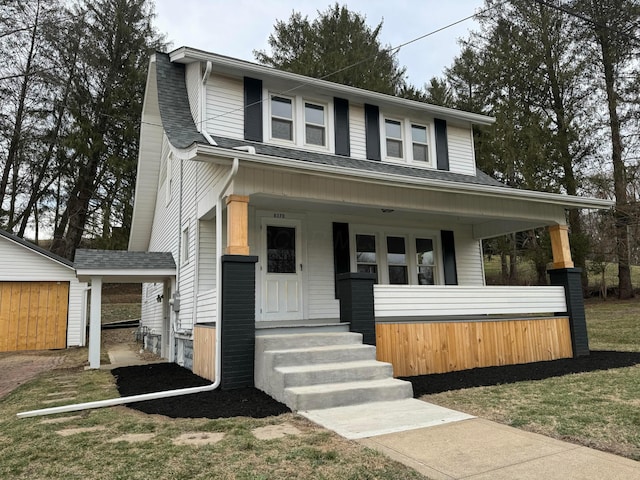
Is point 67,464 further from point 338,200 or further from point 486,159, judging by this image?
point 486,159

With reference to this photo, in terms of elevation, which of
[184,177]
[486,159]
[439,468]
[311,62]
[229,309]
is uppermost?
[311,62]

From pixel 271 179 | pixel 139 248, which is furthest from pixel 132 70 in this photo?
pixel 271 179

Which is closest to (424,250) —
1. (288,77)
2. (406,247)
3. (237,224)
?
(406,247)

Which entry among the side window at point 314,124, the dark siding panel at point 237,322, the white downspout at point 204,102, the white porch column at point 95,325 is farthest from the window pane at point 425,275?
the white porch column at point 95,325

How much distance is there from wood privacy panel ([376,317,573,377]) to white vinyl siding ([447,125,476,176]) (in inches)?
157

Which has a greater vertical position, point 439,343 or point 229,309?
point 229,309

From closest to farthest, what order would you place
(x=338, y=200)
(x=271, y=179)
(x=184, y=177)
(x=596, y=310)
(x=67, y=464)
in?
(x=67, y=464) < (x=271, y=179) < (x=338, y=200) < (x=184, y=177) < (x=596, y=310)

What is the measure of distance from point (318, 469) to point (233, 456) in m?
0.66

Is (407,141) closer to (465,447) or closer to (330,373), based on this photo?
(330,373)

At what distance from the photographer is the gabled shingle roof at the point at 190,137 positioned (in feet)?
25.0

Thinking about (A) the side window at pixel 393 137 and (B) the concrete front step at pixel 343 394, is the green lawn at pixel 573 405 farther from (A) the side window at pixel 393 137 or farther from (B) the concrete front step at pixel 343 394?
(A) the side window at pixel 393 137

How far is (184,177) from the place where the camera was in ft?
31.1

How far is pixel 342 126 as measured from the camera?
9320 mm

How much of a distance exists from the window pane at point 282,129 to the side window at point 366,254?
241cm
